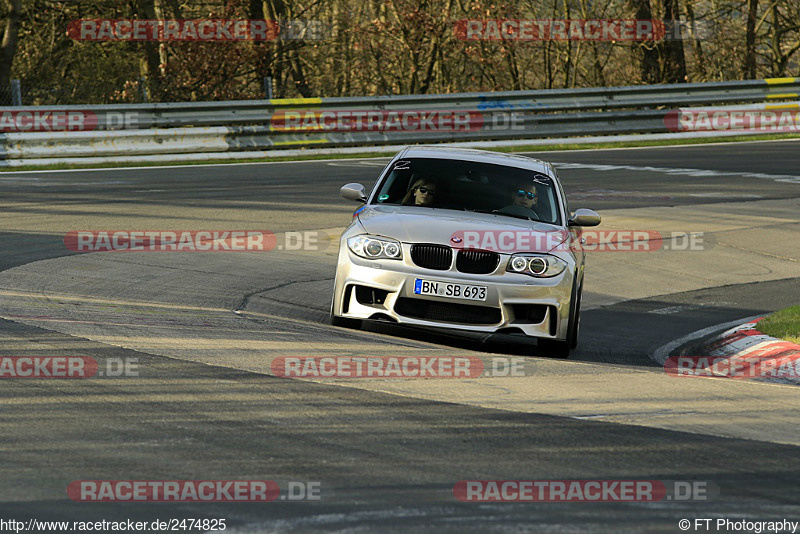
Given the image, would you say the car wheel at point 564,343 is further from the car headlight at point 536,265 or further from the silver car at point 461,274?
the car headlight at point 536,265

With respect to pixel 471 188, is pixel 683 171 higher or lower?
lower

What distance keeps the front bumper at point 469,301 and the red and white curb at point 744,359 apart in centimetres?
104

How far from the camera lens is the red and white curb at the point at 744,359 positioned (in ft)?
28.5

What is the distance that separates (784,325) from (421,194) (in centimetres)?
340

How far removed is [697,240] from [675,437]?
958 centimetres

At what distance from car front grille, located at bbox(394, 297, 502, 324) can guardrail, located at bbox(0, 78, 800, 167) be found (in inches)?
562

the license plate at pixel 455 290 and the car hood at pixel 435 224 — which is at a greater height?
the car hood at pixel 435 224

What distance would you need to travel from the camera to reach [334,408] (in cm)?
634

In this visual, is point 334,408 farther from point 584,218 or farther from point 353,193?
point 584,218

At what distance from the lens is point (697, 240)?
50.2ft

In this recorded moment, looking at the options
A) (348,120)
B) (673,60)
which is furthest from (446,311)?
(673,60)

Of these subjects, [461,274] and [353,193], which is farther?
[353,193]

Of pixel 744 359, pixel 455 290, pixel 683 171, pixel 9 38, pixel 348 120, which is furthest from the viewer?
pixel 9 38

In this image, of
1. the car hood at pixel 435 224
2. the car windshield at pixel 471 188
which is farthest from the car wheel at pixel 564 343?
the car windshield at pixel 471 188
